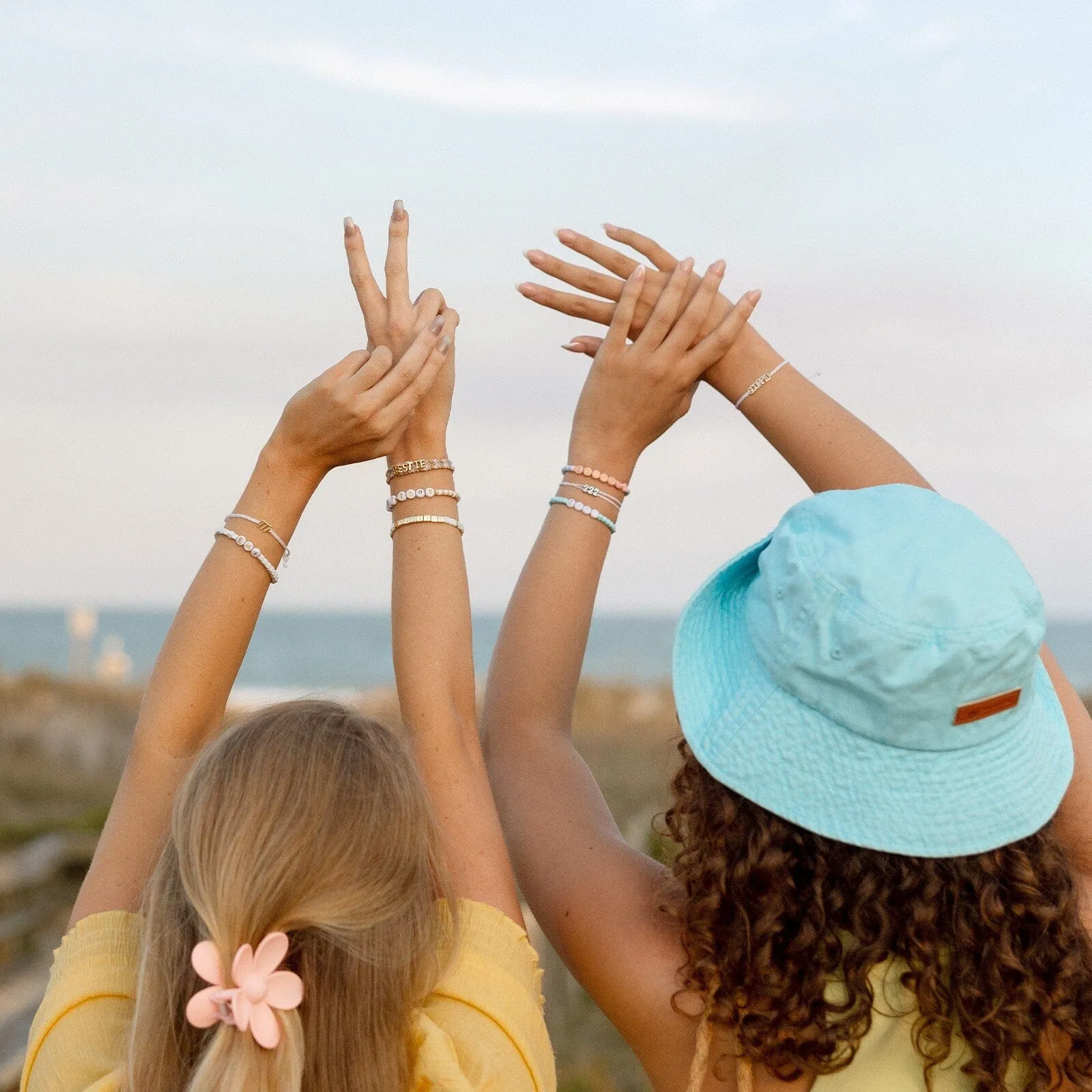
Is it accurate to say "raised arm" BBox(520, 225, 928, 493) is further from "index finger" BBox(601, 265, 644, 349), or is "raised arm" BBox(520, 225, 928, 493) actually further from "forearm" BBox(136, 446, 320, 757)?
"forearm" BBox(136, 446, 320, 757)

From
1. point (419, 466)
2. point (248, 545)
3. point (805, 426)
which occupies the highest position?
point (805, 426)

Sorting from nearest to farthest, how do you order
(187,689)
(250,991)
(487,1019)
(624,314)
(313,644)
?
(250,991) → (487,1019) → (187,689) → (624,314) → (313,644)

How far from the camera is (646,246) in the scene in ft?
7.00

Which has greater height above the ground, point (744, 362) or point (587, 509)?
point (744, 362)

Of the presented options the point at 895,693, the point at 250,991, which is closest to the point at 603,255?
the point at 895,693

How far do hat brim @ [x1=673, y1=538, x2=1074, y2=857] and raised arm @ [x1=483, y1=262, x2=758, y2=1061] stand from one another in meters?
0.26

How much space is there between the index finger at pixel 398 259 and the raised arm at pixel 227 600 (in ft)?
0.62

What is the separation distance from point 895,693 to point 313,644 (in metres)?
63.4

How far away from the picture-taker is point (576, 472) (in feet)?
6.44

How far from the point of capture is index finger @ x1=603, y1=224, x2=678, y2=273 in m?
2.13

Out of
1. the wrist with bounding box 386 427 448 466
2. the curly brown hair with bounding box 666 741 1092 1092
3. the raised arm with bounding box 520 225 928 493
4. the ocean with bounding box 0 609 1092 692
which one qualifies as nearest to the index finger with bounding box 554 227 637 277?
Answer: the raised arm with bounding box 520 225 928 493

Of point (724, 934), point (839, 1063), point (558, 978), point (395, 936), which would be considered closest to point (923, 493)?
point (724, 934)

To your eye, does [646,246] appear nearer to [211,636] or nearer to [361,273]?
[361,273]

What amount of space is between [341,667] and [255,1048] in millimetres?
52630
